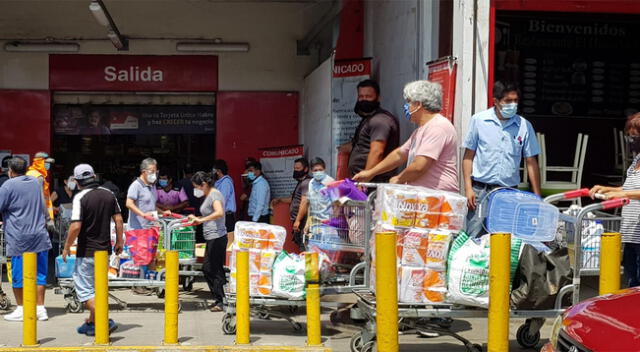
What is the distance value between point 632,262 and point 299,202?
227 inches

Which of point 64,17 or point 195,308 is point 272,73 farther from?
point 195,308

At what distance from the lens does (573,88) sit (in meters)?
13.2

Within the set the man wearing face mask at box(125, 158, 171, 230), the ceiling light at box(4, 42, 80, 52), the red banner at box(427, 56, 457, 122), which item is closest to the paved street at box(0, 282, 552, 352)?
the man wearing face mask at box(125, 158, 171, 230)

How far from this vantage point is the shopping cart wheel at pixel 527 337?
7.84 meters

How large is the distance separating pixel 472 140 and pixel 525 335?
1921 millimetres

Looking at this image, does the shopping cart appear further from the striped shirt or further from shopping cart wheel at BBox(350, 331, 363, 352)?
the striped shirt

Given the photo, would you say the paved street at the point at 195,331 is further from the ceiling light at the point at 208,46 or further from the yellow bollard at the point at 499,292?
the ceiling light at the point at 208,46

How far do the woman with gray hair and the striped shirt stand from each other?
4.87 feet

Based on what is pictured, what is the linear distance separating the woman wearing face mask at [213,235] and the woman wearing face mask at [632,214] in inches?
181

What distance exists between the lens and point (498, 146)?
837 centimetres

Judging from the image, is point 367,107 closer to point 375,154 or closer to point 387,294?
point 375,154

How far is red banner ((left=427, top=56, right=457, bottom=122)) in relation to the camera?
369 inches

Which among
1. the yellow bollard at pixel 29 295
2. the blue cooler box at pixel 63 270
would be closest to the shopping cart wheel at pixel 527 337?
the yellow bollard at pixel 29 295

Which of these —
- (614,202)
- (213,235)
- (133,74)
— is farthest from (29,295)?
(133,74)
